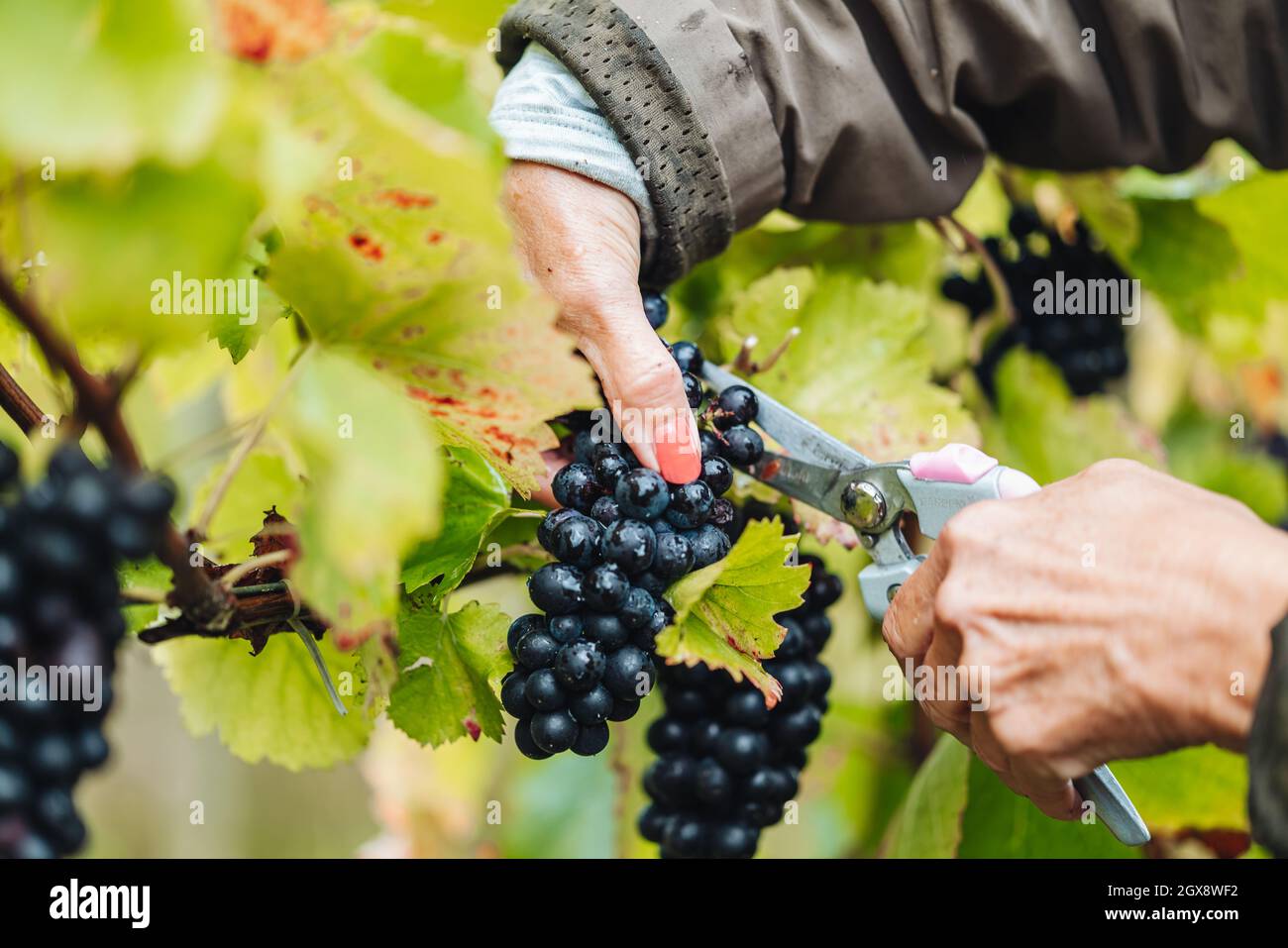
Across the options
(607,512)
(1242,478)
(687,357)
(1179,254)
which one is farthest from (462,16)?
(1242,478)

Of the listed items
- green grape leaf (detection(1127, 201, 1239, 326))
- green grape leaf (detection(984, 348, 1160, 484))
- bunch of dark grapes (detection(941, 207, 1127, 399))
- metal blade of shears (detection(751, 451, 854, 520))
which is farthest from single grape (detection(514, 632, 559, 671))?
green grape leaf (detection(1127, 201, 1239, 326))

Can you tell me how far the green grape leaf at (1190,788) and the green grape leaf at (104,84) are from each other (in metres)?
1.00

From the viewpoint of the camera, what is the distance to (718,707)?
87cm

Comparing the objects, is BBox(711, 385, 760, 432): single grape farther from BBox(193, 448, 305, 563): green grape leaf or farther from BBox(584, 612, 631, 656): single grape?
BBox(193, 448, 305, 563): green grape leaf

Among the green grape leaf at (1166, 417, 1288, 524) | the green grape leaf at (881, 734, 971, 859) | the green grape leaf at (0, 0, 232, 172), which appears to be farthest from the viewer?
the green grape leaf at (1166, 417, 1288, 524)

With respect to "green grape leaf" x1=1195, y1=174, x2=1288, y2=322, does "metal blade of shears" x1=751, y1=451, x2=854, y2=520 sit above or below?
below

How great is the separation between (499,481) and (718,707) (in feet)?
0.89

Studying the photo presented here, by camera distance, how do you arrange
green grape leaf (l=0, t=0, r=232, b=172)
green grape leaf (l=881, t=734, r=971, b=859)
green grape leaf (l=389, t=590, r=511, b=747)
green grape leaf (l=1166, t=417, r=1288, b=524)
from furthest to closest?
green grape leaf (l=1166, t=417, r=1288, b=524) < green grape leaf (l=881, t=734, r=971, b=859) < green grape leaf (l=389, t=590, r=511, b=747) < green grape leaf (l=0, t=0, r=232, b=172)

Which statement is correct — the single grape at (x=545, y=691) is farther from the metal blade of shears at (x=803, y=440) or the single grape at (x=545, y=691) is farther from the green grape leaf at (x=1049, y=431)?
the green grape leaf at (x=1049, y=431)

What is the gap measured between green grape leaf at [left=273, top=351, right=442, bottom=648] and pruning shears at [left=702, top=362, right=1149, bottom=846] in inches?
13.4

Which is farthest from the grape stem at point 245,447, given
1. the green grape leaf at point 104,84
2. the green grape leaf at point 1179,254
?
the green grape leaf at point 1179,254

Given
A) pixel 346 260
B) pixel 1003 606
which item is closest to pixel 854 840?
pixel 1003 606

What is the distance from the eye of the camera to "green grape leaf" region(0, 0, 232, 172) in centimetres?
43

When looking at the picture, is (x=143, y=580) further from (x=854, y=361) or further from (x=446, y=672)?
(x=854, y=361)
